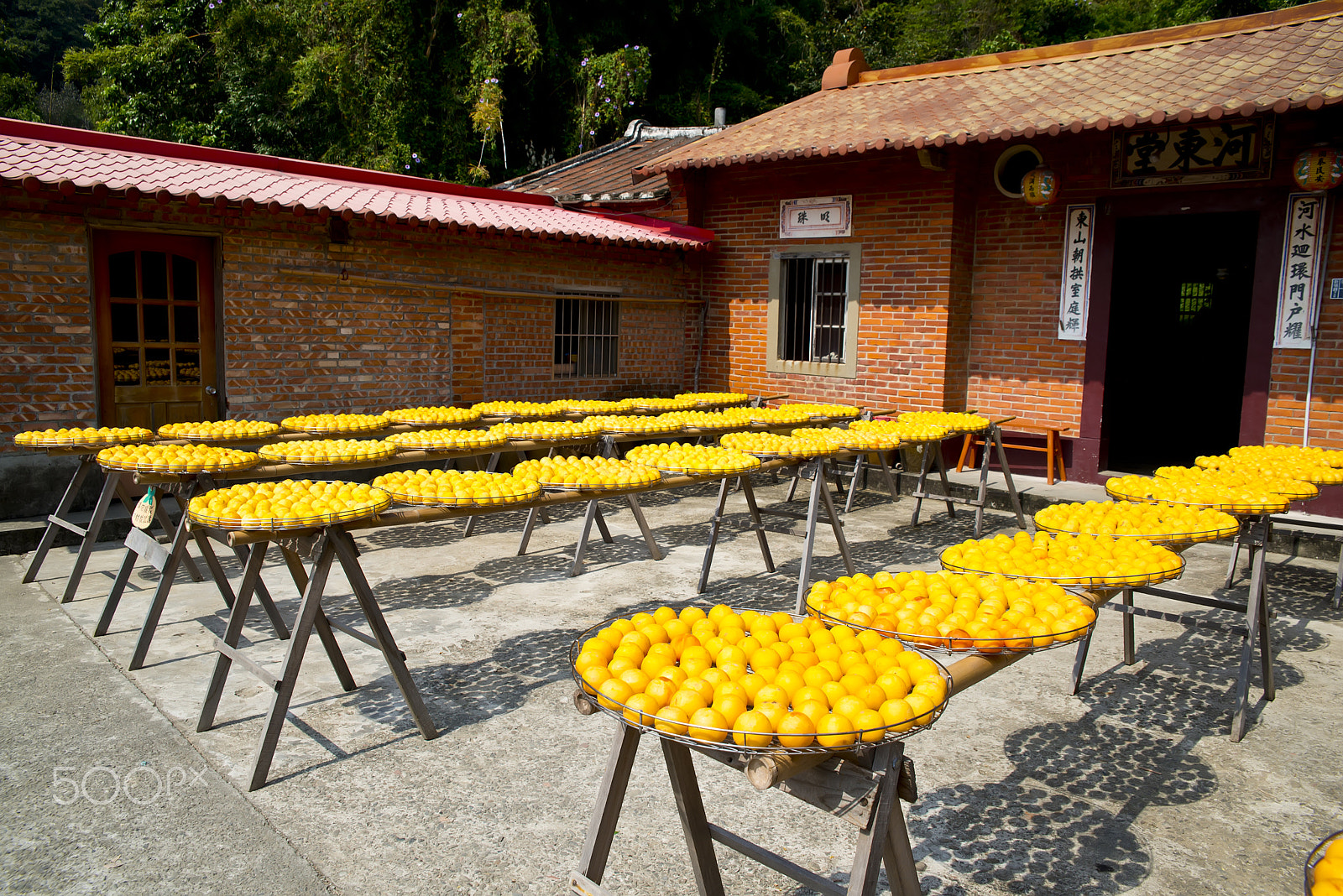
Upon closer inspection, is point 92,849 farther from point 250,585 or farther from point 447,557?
point 447,557

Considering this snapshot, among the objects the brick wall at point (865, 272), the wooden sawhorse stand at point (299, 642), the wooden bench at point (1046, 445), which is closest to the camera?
the wooden sawhorse stand at point (299, 642)

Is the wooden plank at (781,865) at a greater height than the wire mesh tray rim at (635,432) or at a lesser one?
lesser

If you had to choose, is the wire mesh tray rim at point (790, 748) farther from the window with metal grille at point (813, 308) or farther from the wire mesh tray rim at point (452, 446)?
the window with metal grille at point (813, 308)

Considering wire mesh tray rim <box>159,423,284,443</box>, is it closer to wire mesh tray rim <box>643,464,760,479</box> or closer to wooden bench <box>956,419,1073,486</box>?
wire mesh tray rim <box>643,464,760,479</box>

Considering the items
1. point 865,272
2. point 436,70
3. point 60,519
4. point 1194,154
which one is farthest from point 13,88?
point 1194,154

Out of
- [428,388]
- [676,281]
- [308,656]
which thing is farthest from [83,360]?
[676,281]

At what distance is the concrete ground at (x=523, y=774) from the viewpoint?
277 centimetres

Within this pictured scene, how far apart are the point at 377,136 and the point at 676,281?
11412 millimetres

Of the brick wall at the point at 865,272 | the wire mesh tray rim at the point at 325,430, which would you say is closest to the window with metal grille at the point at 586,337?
the brick wall at the point at 865,272

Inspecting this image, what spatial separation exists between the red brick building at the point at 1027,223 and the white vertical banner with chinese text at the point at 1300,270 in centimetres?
5

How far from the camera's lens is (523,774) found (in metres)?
3.36

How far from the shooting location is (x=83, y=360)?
273 inches

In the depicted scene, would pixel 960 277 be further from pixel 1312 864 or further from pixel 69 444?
pixel 1312 864

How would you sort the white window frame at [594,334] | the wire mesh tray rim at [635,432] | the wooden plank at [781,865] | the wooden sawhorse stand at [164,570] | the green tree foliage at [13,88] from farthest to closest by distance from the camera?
the green tree foliage at [13,88], the white window frame at [594,334], the wire mesh tray rim at [635,432], the wooden sawhorse stand at [164,570], the wooden plank at [781,865]
